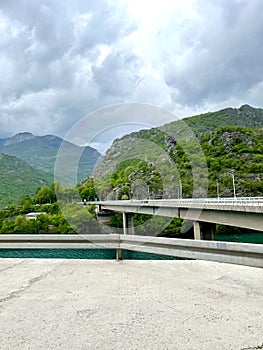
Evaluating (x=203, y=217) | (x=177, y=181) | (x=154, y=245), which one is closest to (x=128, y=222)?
(x=177, y=181)

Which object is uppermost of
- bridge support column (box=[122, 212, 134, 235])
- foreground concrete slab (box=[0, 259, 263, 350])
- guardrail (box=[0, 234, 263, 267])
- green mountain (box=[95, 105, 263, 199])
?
green mountain (box=[95, 105, 263, 199])

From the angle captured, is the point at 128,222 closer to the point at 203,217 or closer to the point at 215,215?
the point at 203,217

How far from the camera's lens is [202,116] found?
348 feet

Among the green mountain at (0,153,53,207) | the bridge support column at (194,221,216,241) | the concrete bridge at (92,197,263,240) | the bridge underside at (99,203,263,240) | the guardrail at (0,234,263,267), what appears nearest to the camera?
the guardrail at (0,234,263,267)

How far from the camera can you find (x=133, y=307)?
228 centimetres

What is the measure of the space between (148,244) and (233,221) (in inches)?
796

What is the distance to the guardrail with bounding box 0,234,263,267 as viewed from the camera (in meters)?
3.19

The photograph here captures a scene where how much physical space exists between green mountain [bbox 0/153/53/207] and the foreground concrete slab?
59.0 meters

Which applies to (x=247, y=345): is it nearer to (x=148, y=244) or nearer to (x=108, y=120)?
(x=148, y=244)

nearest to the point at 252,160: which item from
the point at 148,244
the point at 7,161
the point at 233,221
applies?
the point at 233,221

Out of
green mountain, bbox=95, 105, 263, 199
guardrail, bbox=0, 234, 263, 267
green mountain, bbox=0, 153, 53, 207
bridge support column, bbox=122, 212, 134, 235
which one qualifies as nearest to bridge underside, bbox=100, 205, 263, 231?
green mountain, bbox=95, 105, 263, 199

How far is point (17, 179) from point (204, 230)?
65.3 meters

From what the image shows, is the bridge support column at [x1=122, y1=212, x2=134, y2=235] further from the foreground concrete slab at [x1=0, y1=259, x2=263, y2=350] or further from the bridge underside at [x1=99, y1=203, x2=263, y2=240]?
the foreground concrete slab at [x1=0, y1=259, x2=263, y2=350]

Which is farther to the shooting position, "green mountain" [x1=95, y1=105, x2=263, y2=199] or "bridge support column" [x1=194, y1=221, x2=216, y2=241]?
"bridge support column" [x1=194, y1=221, x2=216, y2=241]
